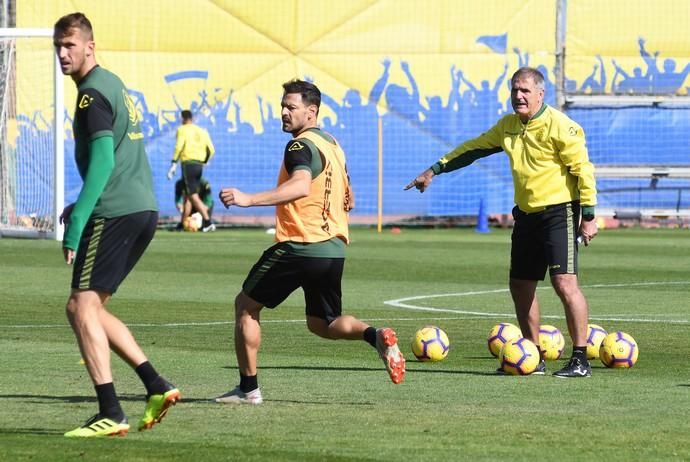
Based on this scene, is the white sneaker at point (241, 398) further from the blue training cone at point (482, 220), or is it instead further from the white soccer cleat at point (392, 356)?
the blue training cone at point (482, 220)

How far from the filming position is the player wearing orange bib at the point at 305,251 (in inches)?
358

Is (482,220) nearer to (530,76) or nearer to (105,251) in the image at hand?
(530,76)

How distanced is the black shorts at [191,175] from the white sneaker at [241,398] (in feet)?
75.5

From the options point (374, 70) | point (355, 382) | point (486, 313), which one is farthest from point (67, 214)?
point (374, 70)

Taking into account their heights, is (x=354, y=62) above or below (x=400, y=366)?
above

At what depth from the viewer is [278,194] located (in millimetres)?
8508

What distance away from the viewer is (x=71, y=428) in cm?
796

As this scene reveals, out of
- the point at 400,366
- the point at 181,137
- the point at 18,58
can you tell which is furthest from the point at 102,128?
the point at 181,137

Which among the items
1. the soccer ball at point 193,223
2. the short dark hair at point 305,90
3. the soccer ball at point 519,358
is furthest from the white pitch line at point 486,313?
the soccer ball at point 193,223

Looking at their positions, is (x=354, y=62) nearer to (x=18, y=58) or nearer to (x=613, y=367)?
(x=18, y=58)

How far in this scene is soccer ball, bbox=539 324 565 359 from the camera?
11664 millimetres

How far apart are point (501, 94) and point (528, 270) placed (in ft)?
80.3

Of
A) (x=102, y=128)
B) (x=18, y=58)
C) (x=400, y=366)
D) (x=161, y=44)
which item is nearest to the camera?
(x=102, y=128)

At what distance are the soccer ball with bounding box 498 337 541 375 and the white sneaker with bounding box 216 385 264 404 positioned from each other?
2.20 m
